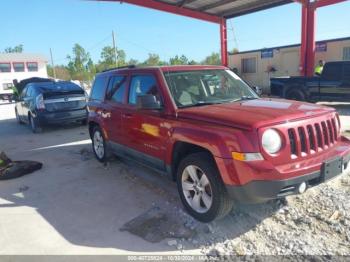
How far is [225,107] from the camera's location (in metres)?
4.04

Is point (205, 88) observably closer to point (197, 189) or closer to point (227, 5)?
point (197, 189)

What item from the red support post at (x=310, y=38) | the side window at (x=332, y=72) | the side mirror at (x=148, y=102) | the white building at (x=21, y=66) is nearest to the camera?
the side mirror at (x=148, y=102)

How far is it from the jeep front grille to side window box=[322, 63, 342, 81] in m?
9.64

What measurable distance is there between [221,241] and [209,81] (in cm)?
232

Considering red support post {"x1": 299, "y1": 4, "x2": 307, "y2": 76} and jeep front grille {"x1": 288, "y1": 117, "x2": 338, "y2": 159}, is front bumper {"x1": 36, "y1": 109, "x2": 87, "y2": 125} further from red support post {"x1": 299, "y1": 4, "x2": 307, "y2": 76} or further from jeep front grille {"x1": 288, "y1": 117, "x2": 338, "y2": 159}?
red support post {"x1": 299, "y1": 4, "x2": 307, "y2": 76}

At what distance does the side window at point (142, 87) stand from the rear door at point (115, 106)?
0.25m

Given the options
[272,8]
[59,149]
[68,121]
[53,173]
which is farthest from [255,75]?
[53,173]

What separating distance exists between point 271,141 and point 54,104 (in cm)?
925

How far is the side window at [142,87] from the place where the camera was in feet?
15.0

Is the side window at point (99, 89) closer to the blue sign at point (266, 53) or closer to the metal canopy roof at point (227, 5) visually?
the metal canopy roof at point (227, 5)

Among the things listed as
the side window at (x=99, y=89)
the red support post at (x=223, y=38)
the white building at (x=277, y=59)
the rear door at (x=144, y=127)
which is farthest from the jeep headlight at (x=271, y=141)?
the white building at (x=277, y=59)

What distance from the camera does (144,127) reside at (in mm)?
4758

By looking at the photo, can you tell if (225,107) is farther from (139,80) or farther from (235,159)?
(139,80)

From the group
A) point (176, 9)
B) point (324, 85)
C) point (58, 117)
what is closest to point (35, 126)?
point (58, 117)
